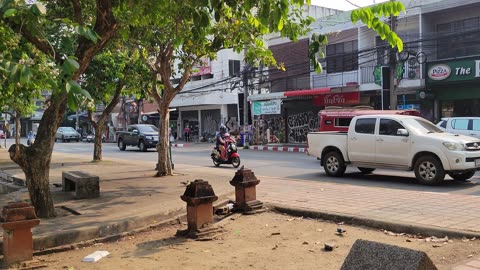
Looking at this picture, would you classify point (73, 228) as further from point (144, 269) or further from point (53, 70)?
point (53, 70)

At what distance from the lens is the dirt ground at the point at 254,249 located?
17.2 ft

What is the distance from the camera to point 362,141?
1258cm

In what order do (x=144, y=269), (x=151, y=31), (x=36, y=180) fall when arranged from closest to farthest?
(x=144, y=269) < (x=36, y=180) < (x=151, y=31)

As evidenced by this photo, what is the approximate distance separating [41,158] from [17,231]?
2.12m

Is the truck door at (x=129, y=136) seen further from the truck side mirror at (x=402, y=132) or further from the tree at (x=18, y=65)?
the tree at (x=18, y=65)

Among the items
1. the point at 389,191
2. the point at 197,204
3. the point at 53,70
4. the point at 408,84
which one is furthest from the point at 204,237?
the point at 408,84

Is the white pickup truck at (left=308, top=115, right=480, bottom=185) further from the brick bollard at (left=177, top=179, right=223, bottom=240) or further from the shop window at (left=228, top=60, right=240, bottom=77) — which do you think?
the shop window at (left=228, top=60, right=240, bottom=77)

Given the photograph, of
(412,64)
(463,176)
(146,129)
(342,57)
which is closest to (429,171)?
(463,176)

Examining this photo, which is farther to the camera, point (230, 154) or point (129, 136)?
point (129, 136)

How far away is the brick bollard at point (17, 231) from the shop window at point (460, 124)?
15.5m

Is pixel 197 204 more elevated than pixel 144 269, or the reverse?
pixel 197 204

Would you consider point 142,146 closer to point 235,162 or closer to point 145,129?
point 145,129

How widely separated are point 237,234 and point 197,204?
2.35 ft

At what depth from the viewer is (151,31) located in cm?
1098
